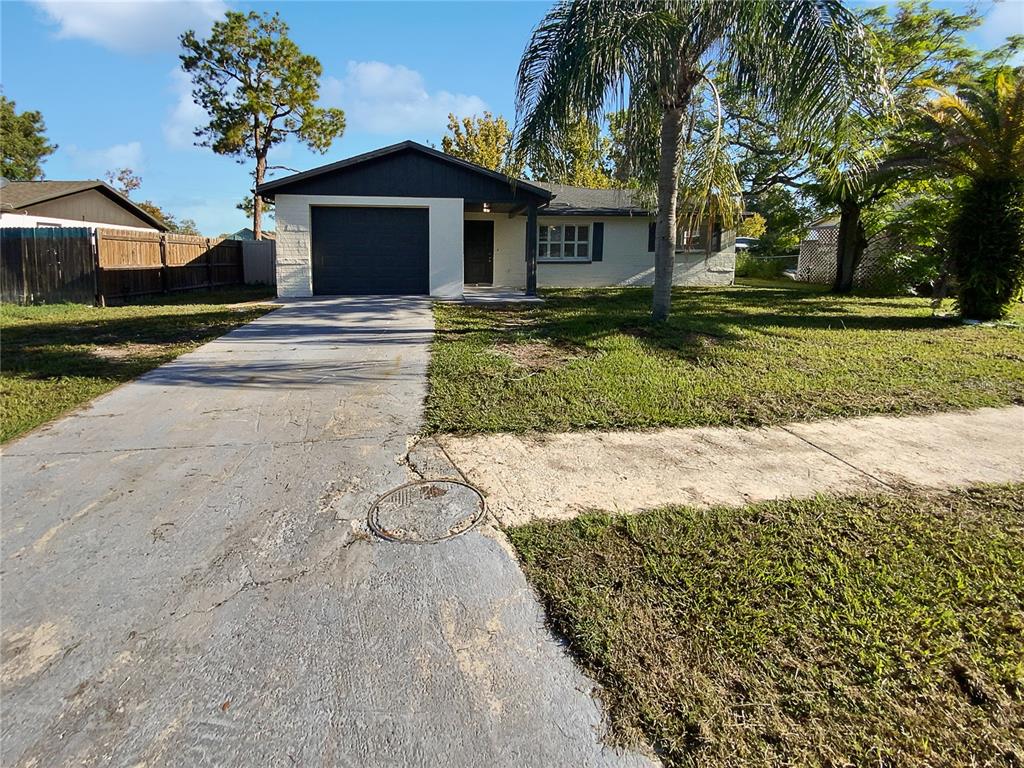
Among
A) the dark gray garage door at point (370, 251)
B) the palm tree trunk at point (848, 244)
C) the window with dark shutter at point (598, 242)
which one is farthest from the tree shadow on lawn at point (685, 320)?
the window with dark shutter at point (598, 242)

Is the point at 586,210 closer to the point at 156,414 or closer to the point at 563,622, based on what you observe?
the point at 156,414

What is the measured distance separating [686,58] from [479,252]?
38.6 ft

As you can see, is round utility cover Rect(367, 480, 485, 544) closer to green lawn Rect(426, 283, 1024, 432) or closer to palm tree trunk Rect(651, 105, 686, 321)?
green lawn Rect(426, 283, 1024, 432)

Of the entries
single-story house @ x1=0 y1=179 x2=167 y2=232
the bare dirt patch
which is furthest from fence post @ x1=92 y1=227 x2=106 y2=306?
the bare dirt patch

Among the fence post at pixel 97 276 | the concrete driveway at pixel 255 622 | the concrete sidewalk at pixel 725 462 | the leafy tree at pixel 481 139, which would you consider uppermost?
the leafy tree at pixel 481 139

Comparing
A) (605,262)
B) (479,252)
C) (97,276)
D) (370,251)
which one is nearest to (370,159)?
(370,251)

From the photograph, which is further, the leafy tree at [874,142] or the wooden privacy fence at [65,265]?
the wooden privacy fence at [65,265]

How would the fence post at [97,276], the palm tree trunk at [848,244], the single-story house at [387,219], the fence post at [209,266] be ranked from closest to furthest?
the fence post at [97,276] < the single-story house at [387,219] < the palm tree trunk at [848,244] < the fence post at [209,266]

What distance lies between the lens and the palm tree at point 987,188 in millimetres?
9953

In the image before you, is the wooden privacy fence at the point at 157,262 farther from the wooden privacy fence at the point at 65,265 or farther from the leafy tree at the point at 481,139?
the leafy tree at the point at 481,139

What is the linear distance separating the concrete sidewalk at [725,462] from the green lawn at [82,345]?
3.84 meters

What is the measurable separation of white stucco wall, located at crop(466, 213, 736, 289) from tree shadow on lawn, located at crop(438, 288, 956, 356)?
4604 millimetres

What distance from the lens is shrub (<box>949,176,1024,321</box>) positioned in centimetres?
1012

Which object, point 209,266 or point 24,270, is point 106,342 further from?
point 209,266
